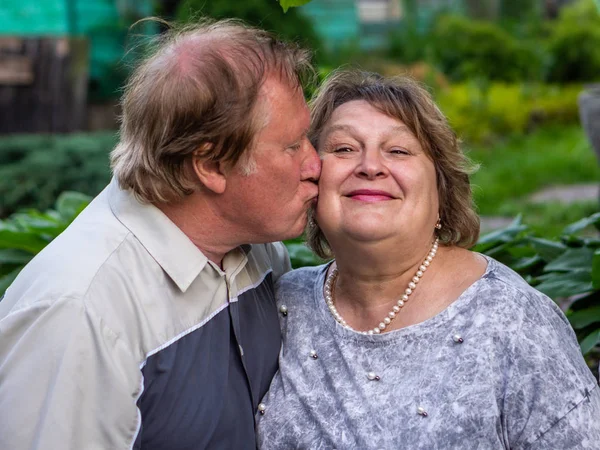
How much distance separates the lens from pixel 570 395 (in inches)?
86.7

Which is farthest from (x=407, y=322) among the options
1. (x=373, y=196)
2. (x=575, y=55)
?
(x=575, y=55)

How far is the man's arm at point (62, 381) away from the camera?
6.85 feet

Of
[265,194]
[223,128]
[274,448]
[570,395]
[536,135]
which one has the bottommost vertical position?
[536,135]

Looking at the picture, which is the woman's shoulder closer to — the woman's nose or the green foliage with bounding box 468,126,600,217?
the woman's nose

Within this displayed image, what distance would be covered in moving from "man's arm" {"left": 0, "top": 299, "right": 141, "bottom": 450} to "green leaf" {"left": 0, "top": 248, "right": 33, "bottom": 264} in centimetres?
180

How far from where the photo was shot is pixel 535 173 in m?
8.84

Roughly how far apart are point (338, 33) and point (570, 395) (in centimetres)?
1365

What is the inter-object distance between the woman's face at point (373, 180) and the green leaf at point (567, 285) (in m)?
0.93

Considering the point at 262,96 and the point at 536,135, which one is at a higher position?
the point at 262,96

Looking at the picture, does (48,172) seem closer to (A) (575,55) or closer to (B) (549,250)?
(B) (549,250)

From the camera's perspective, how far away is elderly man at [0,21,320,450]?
2.12 metres

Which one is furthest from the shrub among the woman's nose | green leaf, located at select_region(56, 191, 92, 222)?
the woman's nose

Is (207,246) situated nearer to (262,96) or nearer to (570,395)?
(262,96)

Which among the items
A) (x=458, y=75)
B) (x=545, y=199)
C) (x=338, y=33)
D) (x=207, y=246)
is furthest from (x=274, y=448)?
(x=338, y=33)
